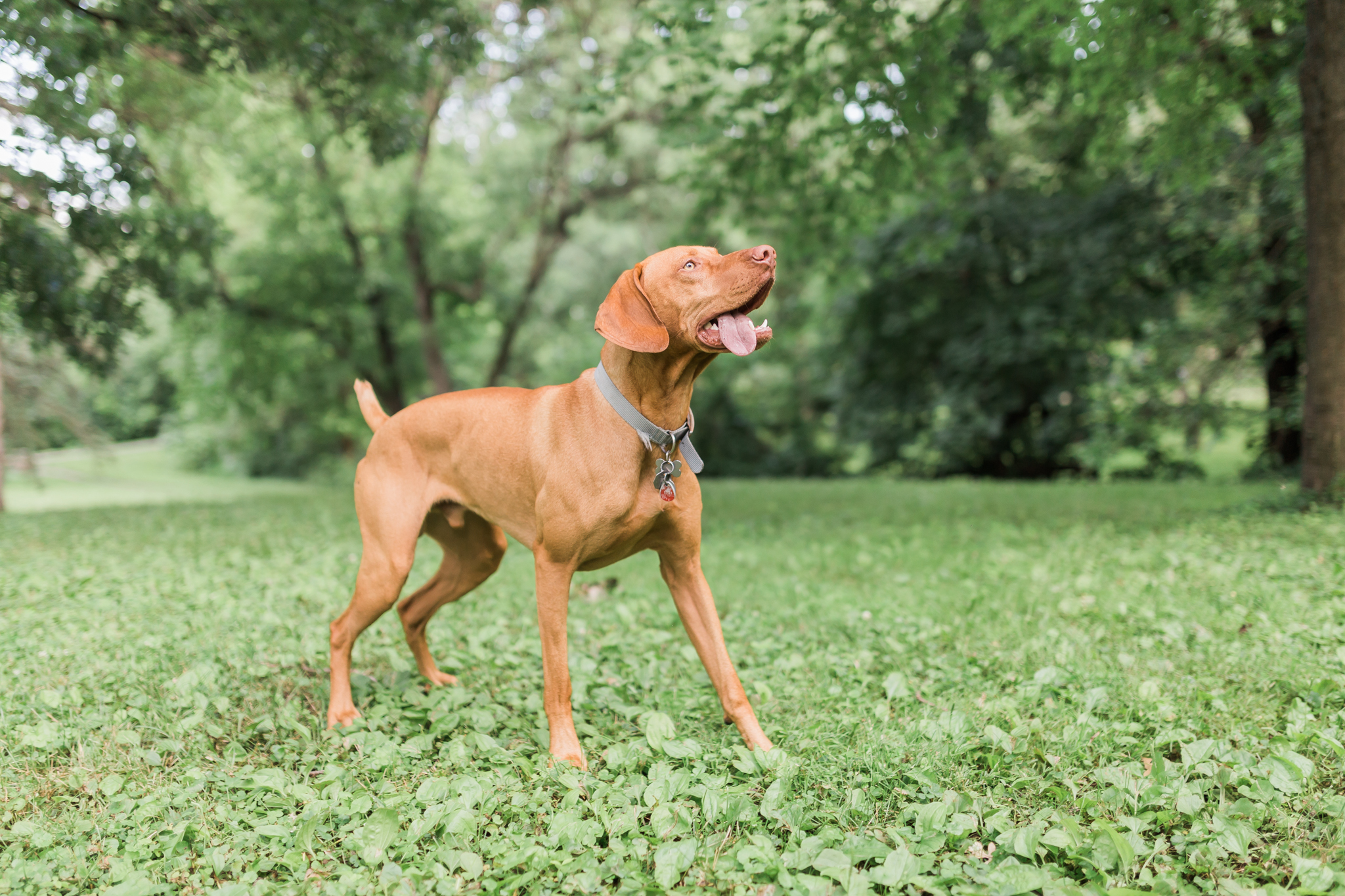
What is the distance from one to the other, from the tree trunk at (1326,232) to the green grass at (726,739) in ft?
5.50

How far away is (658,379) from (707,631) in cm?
109

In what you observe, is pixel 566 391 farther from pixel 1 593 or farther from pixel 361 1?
pixel 361 1

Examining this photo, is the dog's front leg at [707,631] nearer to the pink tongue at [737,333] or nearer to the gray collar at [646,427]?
the gray collar at [646,427]

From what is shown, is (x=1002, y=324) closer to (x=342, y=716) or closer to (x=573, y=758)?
(x=573, y=758)

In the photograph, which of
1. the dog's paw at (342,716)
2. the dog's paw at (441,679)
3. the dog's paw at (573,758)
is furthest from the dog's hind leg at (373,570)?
the dog's paw at (573,758)

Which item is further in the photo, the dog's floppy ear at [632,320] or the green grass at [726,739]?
the dog's floppy ear at [632,320]

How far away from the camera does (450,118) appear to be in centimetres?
1716

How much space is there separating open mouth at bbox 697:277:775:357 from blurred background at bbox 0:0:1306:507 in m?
5.84

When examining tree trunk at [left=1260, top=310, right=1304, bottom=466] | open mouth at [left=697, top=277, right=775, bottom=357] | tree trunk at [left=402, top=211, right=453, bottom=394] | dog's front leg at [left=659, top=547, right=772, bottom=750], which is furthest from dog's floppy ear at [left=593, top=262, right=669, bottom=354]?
tree trunk at [left=402, top=211, right=453, bottom=394]

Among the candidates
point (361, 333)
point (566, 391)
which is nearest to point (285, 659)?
point (566, 391)

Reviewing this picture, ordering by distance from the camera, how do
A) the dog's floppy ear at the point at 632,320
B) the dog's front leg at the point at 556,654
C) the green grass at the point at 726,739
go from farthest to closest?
the dog's front leg at the point at 556,654 < the dog's floppy ear at the point at 632,320 < the green grass at the point at 726,739

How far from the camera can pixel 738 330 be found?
2.58 meters

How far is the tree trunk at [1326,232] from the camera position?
23.0 ft

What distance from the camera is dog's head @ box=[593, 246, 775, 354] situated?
2.56 meters
